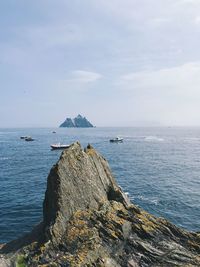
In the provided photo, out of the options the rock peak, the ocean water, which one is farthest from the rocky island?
the ocean water

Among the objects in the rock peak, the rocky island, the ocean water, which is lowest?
the ocean water

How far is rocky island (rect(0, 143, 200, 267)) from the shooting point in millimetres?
16953

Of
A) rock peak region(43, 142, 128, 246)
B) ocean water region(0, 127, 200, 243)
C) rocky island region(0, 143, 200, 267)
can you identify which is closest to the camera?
rocky island region(0, 143, 200, 267)

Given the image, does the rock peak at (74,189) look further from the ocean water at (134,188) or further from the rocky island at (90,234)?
the ocean water at (134,188)

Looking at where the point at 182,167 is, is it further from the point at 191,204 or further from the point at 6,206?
the point at 6,206

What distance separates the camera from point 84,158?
23.5 m

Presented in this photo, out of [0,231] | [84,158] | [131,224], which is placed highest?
[84,158]

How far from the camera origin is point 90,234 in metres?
18.3

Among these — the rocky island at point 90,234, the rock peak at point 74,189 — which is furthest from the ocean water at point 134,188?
the rocky island at point 90,234

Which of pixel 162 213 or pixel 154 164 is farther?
pixel 154 164

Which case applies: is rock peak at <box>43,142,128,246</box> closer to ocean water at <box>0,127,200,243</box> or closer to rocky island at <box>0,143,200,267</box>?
rocky island at <box>0,143,200,267</box>

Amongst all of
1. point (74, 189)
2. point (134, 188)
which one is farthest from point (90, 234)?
point (134, 188)

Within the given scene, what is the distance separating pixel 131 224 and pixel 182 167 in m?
63.3

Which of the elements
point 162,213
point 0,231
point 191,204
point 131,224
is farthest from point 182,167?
point 131,224
